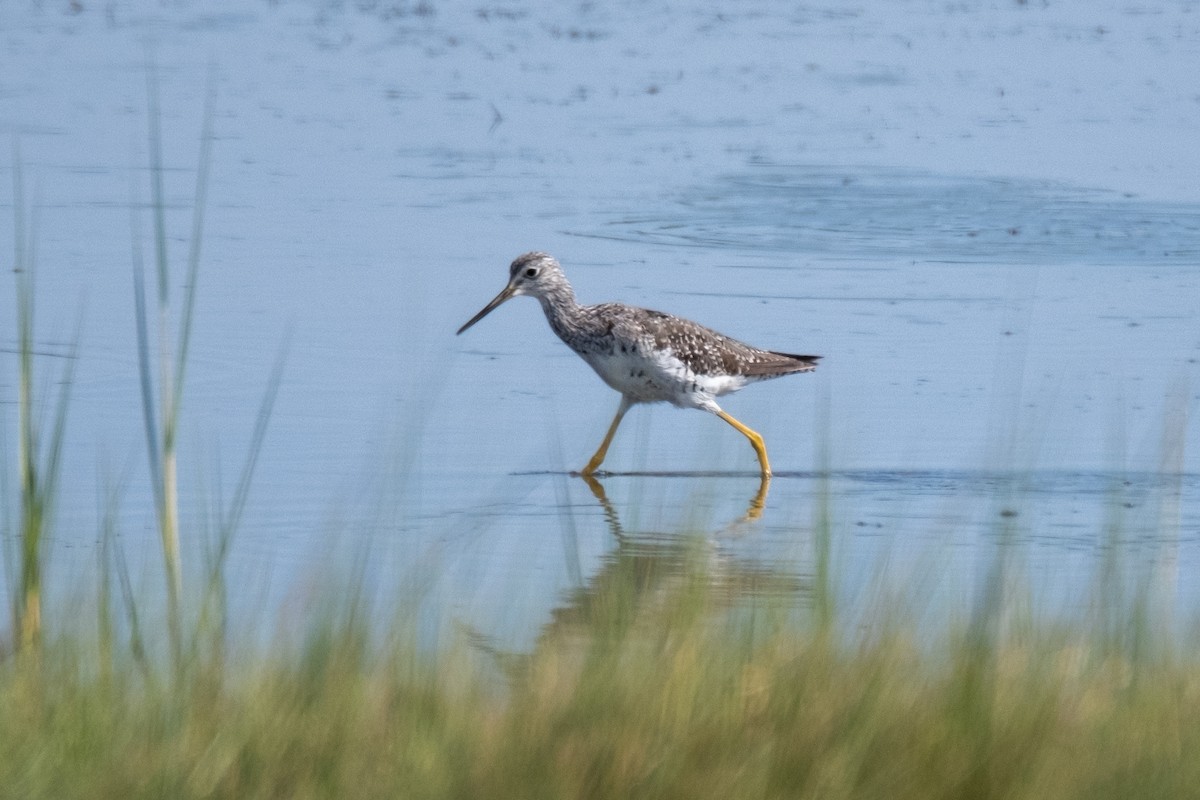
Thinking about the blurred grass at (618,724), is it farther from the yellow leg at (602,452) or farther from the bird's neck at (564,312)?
the bird's neck at (564,312)

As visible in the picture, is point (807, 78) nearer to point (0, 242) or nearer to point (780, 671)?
point (0, 242)

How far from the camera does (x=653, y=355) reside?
9.62 metres

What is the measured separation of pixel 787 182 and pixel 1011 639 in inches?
445

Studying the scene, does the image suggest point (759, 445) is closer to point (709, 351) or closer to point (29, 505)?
point (709, 351)

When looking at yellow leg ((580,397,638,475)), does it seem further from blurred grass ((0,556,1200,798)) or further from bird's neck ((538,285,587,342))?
blurred grass ((0,556,1200,798))

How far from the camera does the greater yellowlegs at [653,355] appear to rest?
31.7 ft

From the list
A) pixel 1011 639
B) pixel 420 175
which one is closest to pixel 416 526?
pixel 1011 639

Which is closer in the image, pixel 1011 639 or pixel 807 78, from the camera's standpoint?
pixel 1011 639

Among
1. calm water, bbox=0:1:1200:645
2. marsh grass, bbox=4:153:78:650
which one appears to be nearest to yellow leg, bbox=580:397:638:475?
calm water, bbox=0:1:1200:645

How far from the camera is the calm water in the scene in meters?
7.22

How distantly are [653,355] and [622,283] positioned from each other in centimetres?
293

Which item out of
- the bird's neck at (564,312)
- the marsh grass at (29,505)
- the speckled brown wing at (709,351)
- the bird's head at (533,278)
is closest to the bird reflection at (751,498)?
the speckled brown wing at (709,351)

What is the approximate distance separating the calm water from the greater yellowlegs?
282 millimetres

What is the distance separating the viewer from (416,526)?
7.89m
